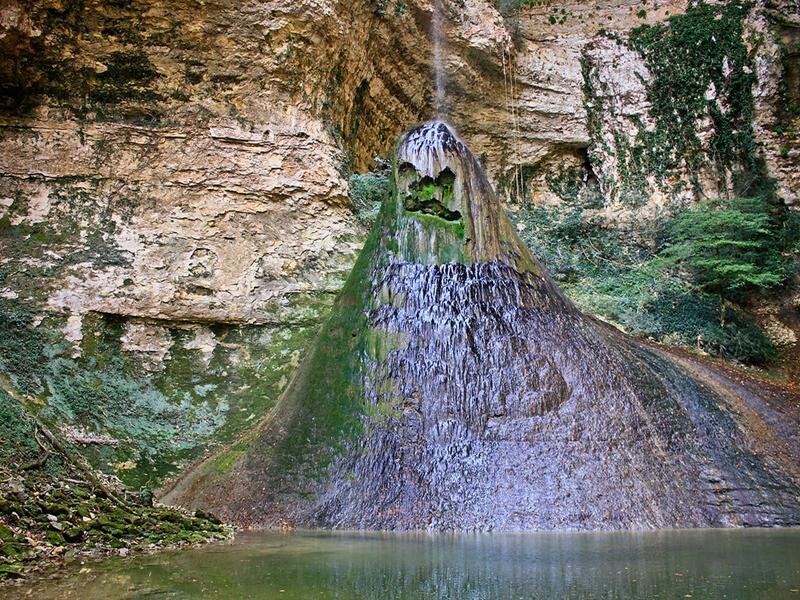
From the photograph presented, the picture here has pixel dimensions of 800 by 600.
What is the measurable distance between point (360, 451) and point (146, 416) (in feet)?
11.4

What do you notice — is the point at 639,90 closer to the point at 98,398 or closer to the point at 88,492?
the point at 98,398

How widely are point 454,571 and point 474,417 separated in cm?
369

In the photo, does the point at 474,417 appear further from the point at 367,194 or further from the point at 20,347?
the point at 367,194

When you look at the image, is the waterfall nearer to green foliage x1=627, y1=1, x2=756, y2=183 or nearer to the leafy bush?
the leafy bush

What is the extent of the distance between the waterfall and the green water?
1294 cm

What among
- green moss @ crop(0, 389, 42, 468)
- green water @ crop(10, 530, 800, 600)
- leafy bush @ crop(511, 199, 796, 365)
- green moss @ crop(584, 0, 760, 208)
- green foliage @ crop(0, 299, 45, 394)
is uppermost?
green moss @ crop(584, 0, 760, 208)

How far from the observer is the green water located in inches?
133

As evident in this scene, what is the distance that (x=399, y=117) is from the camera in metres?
17.5

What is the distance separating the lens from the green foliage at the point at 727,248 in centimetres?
1457

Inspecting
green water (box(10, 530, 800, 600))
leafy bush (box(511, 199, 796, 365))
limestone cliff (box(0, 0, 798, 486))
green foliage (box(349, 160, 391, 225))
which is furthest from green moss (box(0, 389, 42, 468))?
leafy bush (box(511, 199, 796, 365))

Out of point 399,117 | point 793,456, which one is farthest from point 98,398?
point 399,117

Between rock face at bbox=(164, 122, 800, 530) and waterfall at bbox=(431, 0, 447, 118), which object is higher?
waterfall at bbox=(431, 0, 447, 118)

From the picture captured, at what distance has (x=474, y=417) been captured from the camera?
7.73m

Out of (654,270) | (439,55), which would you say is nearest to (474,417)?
(654,270)
